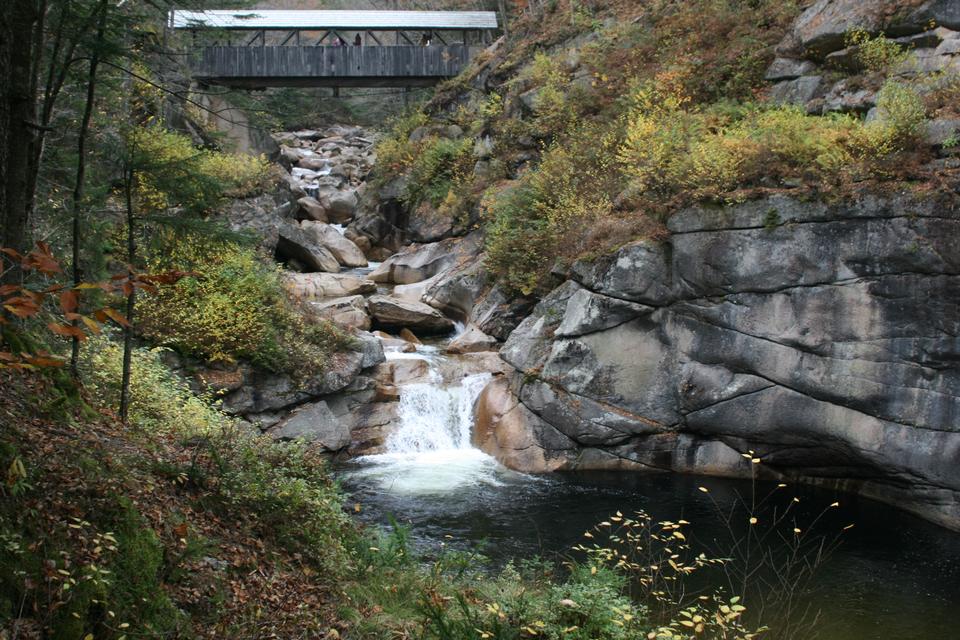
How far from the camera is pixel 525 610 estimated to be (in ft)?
17.8

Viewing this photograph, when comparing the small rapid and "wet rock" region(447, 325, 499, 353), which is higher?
"wet rock" region(447, 325, 499, 353)

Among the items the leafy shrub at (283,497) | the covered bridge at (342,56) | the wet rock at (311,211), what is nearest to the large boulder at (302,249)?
the wet rock at (311,211)

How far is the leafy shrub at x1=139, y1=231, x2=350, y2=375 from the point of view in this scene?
531 inches

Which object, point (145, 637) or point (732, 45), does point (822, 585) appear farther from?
point (732, 45)

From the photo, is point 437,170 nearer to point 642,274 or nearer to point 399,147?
point 399,147

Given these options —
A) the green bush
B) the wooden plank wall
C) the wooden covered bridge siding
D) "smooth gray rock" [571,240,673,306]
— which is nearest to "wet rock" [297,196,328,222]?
the wooden covered bridge siding

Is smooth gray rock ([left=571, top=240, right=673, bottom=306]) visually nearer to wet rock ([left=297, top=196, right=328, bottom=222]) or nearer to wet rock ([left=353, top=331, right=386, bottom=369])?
wet rock ([left=353, top=331, right=386, bottom=369])

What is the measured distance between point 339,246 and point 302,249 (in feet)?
8.93

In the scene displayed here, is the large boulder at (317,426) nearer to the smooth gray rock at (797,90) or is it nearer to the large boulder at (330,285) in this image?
the large boulder at (330,285)

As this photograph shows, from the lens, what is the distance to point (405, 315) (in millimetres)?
19500

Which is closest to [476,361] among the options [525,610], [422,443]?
[422,443]

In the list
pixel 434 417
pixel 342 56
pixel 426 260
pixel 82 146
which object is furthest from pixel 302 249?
pixel 82 146

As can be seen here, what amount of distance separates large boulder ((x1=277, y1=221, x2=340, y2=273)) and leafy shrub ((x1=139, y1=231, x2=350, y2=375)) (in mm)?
7692

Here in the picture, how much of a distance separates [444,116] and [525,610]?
2424 centimetres
